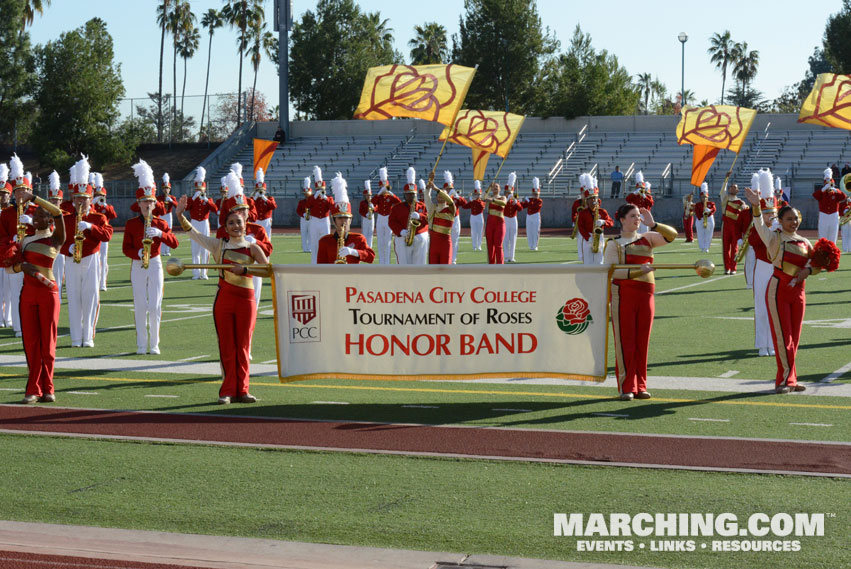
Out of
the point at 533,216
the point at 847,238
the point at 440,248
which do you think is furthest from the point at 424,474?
the point at 533,216

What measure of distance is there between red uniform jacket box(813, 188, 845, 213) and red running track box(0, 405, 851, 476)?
19.8m

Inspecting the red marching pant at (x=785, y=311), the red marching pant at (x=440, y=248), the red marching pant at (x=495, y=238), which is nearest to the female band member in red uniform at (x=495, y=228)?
the red marching pant at (x=495, y=238)

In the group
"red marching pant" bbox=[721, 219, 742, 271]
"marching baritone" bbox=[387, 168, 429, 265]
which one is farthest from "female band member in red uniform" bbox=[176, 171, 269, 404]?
"red marching pant" bbox=[721, 219, 742, 271]

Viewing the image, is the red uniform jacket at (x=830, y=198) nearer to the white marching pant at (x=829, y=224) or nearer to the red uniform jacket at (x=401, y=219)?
the white marching pant at (x=829, y=224)

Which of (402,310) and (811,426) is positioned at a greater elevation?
(402,310)

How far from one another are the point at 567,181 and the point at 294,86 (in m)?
31.4

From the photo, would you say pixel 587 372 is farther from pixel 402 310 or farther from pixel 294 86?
pixel 294 86

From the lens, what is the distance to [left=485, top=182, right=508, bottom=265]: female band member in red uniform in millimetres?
23453

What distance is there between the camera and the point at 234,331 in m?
9.62

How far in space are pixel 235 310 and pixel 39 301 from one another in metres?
1.62

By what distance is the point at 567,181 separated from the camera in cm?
4950

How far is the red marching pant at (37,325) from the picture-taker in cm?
956

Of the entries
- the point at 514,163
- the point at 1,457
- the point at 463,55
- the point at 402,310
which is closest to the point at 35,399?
the point at 1,457

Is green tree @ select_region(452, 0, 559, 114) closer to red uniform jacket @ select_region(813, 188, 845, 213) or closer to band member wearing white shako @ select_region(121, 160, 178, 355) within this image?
red uniform jacket @ select_region(813, 188, 845, 213)
